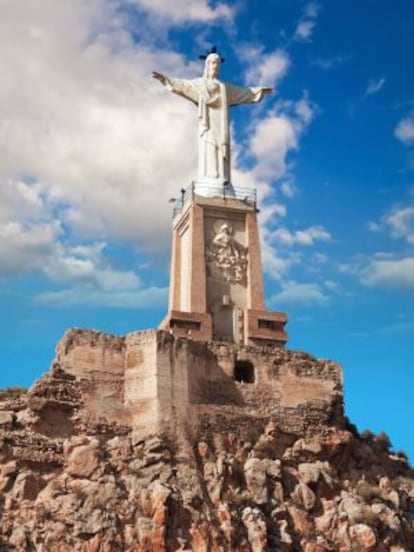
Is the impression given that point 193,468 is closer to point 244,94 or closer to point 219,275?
point 219,275

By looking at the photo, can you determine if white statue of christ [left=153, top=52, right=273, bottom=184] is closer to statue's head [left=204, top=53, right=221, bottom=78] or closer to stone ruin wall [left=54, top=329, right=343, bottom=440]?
statue's head [left=204, top=53, right=221, bottom=78]

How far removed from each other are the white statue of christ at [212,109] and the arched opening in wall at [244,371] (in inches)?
331

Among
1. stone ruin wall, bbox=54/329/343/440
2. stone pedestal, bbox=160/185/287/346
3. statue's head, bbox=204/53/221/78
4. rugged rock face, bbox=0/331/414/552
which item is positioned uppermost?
statue's head, bbox=204/53/221/78

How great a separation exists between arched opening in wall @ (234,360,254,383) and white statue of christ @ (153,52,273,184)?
8.40m

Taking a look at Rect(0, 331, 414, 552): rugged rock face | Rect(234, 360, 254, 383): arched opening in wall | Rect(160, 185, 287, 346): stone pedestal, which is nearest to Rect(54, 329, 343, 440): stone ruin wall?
Rect(0, 331, 414, 552): rugged rock face

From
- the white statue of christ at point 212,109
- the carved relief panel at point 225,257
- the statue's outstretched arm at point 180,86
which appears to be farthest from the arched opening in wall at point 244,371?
the statue's outstretched arm at point 180,86

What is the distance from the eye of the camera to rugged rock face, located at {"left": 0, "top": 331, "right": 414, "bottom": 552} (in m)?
33.0

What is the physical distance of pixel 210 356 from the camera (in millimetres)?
38062

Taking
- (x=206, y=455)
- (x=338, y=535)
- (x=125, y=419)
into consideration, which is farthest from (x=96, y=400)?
(x=338, y=535)

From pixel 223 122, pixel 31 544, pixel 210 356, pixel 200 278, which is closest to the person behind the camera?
pixel 31 544

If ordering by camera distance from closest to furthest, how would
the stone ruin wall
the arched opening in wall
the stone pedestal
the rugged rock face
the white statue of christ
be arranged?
the rugged rock face → the stone ruin wall → the arched opening in wall → the stone pedestal → the white statue of christ

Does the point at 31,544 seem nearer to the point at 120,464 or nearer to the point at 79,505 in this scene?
the point at 79,505

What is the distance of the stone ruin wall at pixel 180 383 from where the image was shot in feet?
119

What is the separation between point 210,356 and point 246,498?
17.7 ft
